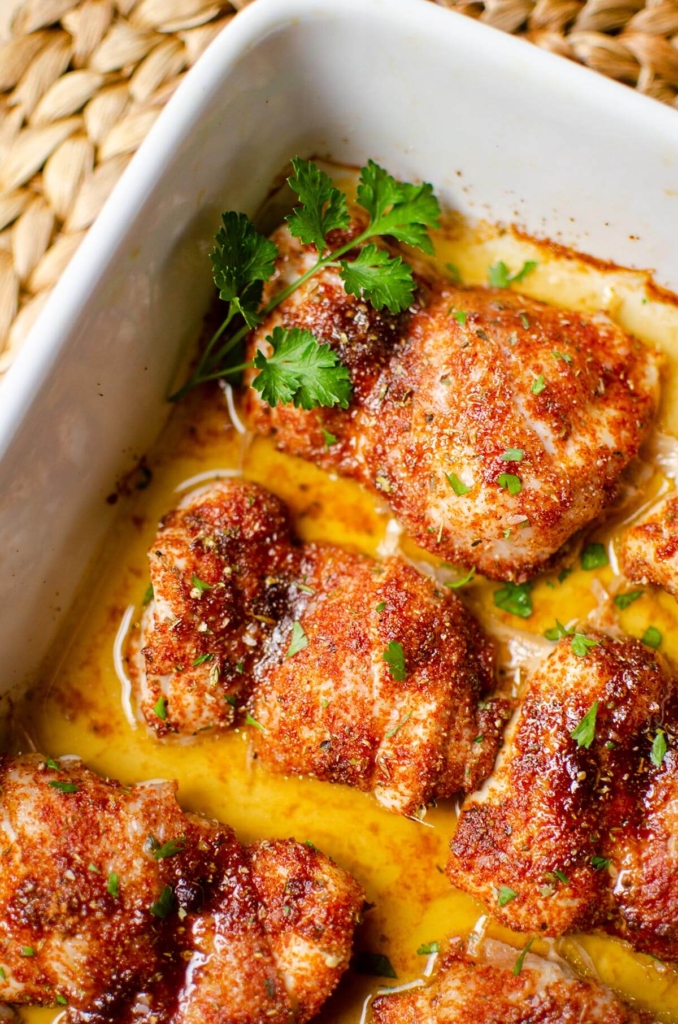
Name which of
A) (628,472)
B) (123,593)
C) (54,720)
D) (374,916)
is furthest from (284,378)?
(374,916)

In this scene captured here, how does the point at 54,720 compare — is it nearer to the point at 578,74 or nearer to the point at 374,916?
the point at 374,916

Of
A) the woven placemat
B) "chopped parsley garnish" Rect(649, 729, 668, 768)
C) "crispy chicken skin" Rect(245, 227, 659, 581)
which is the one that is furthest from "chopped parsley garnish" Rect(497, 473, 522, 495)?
the woven placemat

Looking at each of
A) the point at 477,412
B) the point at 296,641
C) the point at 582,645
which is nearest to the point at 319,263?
the point at 477,412

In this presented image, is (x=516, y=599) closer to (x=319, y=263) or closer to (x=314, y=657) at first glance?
(x=314, y=657)

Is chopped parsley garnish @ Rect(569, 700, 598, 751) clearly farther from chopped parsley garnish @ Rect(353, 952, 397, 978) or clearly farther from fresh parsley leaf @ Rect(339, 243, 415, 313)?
fresh parsley leaf @ Rect(339, 243, 415, 313)

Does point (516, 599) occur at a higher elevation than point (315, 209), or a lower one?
lower

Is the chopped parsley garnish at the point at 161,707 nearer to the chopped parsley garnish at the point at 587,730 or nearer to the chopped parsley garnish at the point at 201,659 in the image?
the chopped parsley garnish at the point at 201,659
